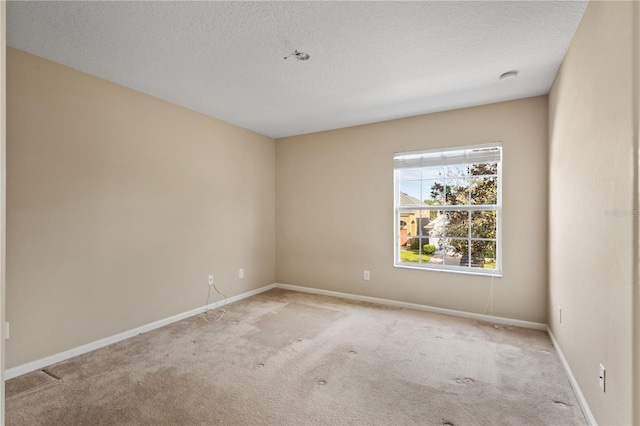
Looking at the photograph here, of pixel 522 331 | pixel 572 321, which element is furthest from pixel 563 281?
pixel 522 331

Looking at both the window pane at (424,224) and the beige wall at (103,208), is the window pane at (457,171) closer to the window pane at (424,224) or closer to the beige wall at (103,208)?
the window pane at (424,224)

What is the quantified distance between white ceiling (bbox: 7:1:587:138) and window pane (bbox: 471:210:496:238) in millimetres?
1283

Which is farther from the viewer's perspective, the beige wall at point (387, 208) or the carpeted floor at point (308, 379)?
the beige wall at point (387, 208)

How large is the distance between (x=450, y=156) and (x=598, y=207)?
2.16m

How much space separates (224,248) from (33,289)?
200 centimetres

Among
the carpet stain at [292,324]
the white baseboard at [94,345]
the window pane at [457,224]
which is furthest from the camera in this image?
the window pane at [457,224]

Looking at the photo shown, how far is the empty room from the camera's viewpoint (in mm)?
1886

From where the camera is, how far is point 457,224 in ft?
12.5

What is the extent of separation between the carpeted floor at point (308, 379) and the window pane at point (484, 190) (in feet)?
4.66

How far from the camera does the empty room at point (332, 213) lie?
1886 mm

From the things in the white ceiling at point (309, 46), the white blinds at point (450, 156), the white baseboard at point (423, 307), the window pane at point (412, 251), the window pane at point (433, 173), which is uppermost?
the white ceiling at point (309, 46)

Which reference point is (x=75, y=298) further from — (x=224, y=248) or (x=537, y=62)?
(x=537, y=62)

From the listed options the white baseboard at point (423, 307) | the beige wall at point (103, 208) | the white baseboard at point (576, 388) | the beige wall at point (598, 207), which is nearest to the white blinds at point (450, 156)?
the beige wall at point (598, 207)

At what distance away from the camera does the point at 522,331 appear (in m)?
3.23
